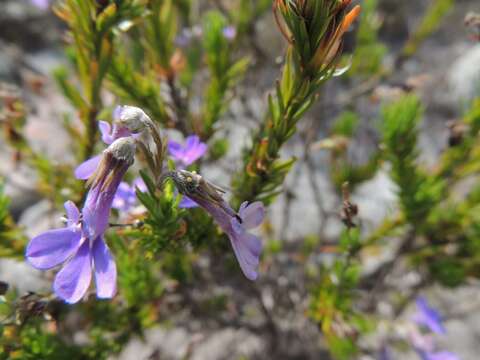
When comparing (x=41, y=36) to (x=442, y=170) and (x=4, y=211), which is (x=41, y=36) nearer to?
(x=4, y=211)

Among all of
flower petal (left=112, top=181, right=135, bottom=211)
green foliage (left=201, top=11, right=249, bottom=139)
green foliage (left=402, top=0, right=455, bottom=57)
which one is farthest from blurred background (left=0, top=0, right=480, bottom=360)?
flower petal (left=112, top=181, right=135, bottom=211)

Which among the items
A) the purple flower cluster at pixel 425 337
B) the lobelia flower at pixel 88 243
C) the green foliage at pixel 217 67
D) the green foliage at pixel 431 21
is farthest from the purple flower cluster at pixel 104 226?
the green foliage at pixel 431 21

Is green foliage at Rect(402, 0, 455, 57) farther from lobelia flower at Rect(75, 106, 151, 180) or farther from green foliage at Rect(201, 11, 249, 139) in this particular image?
lobelia flower at Rect(75, 106, 151, 180)

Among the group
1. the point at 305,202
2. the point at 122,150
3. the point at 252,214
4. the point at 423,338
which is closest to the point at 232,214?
the point at 252,214

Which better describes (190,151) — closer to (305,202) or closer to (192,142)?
(192,142)

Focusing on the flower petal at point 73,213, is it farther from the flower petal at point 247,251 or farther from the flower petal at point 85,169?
the flower petal at point 247,251

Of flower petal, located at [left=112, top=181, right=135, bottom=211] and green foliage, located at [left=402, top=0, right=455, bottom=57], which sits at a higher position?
green foliage, located at [left=402, top=0, right=455, bottom=57]
